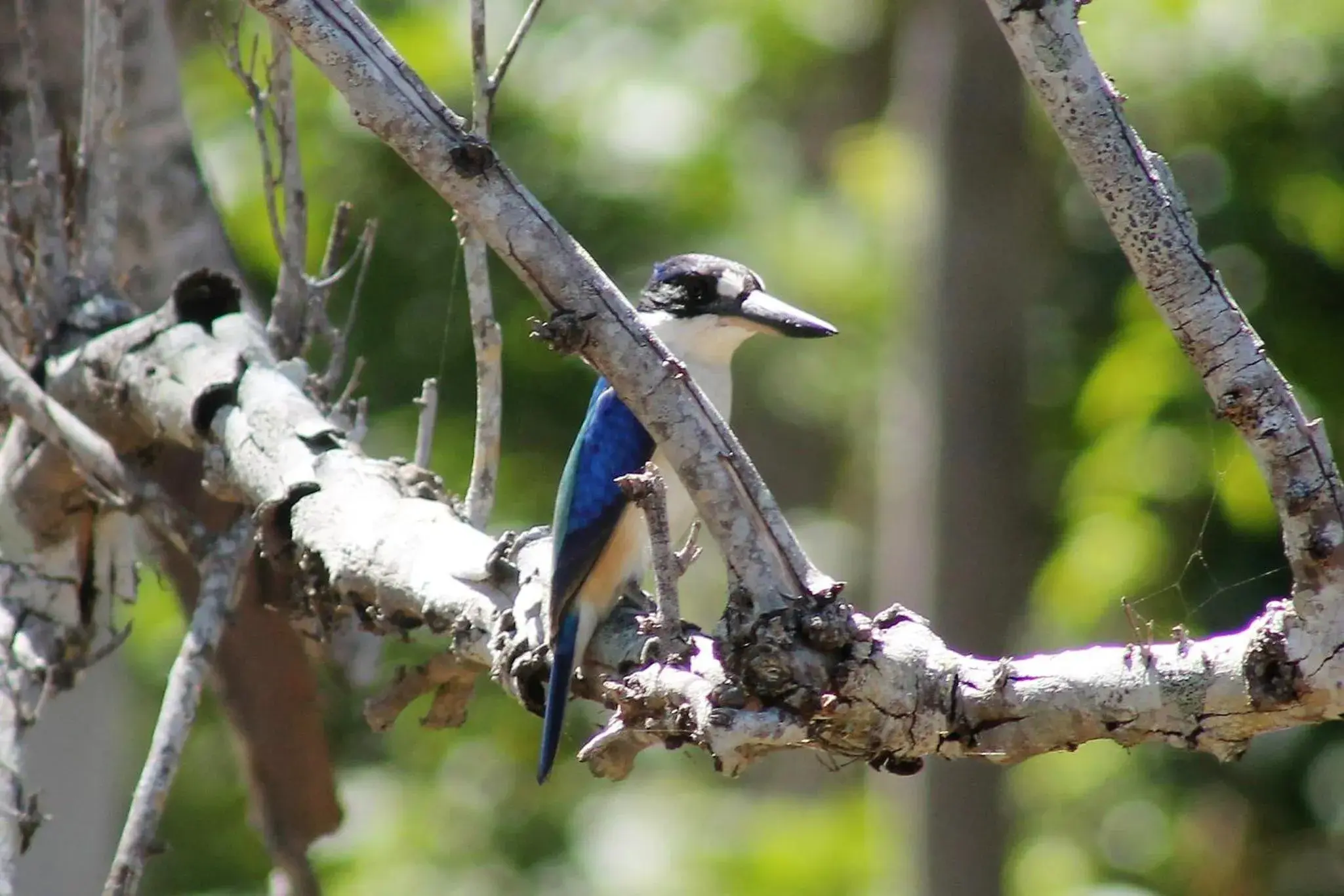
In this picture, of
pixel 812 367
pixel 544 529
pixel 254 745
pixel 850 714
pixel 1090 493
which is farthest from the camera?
pixel 812 367

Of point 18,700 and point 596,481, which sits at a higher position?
point 596,481

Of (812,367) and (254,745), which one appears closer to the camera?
(254,745)

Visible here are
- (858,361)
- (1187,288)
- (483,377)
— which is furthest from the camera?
(858,361)

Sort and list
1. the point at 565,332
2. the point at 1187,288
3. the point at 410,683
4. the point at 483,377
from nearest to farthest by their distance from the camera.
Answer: the point at 1187,288, the point at 565,332, the point at 410,683, the point at 483,377

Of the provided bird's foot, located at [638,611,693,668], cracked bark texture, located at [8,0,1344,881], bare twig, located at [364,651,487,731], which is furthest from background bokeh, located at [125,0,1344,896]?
bird's foot, located at [638,611,693,668]

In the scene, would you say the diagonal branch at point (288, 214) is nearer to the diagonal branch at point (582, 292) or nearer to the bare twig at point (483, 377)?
the bare twig at point (483, 377)

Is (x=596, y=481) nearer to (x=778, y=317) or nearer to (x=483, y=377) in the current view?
(x=483, y=377)

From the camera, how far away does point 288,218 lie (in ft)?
10.0

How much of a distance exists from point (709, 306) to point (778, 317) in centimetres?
18

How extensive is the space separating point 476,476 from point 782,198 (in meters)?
5.45

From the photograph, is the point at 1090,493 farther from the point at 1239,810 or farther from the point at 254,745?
the point at 254,745

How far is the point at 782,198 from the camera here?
805 centimetres

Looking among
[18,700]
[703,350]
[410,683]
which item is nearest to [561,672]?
[410,683]

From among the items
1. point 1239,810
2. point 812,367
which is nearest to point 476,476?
point 1239,810
